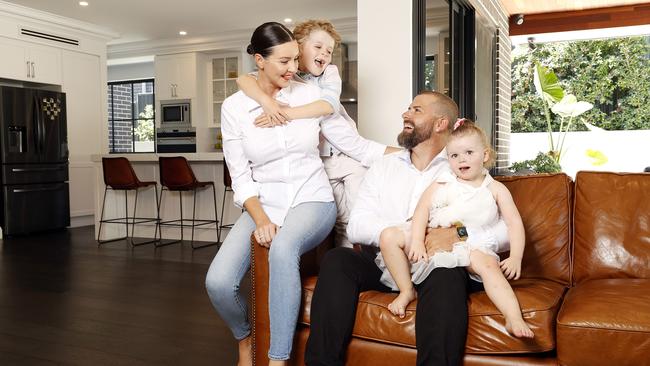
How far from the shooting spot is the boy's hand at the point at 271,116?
6.91ft

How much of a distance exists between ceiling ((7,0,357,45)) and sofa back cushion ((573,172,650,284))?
4.86 m

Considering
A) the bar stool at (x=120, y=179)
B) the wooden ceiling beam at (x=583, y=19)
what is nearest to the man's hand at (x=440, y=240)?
the bar stool at (x=120, y=179)

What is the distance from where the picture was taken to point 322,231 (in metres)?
2.13

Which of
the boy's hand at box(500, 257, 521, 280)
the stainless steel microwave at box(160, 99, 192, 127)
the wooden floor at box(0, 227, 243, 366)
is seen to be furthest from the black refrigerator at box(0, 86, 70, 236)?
the boy's hand at box(500, 257, 521, 280)

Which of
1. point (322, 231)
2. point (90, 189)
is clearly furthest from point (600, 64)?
point (322, 231)

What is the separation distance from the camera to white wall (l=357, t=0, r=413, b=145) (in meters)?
3.12

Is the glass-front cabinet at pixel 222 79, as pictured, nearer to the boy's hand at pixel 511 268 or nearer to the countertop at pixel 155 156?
the countertop at pixel 155 156

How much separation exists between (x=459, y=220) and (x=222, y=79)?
7.09 m

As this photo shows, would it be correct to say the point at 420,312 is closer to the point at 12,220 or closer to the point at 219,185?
the point at 219,185

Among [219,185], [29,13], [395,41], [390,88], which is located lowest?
[219,185]

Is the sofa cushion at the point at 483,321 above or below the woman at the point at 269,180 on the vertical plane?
below

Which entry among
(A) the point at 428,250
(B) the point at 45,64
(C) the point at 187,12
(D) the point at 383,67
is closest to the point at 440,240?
(A) the point at 428,250

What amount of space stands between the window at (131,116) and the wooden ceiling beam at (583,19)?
256 inches

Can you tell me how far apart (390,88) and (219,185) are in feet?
9.91
